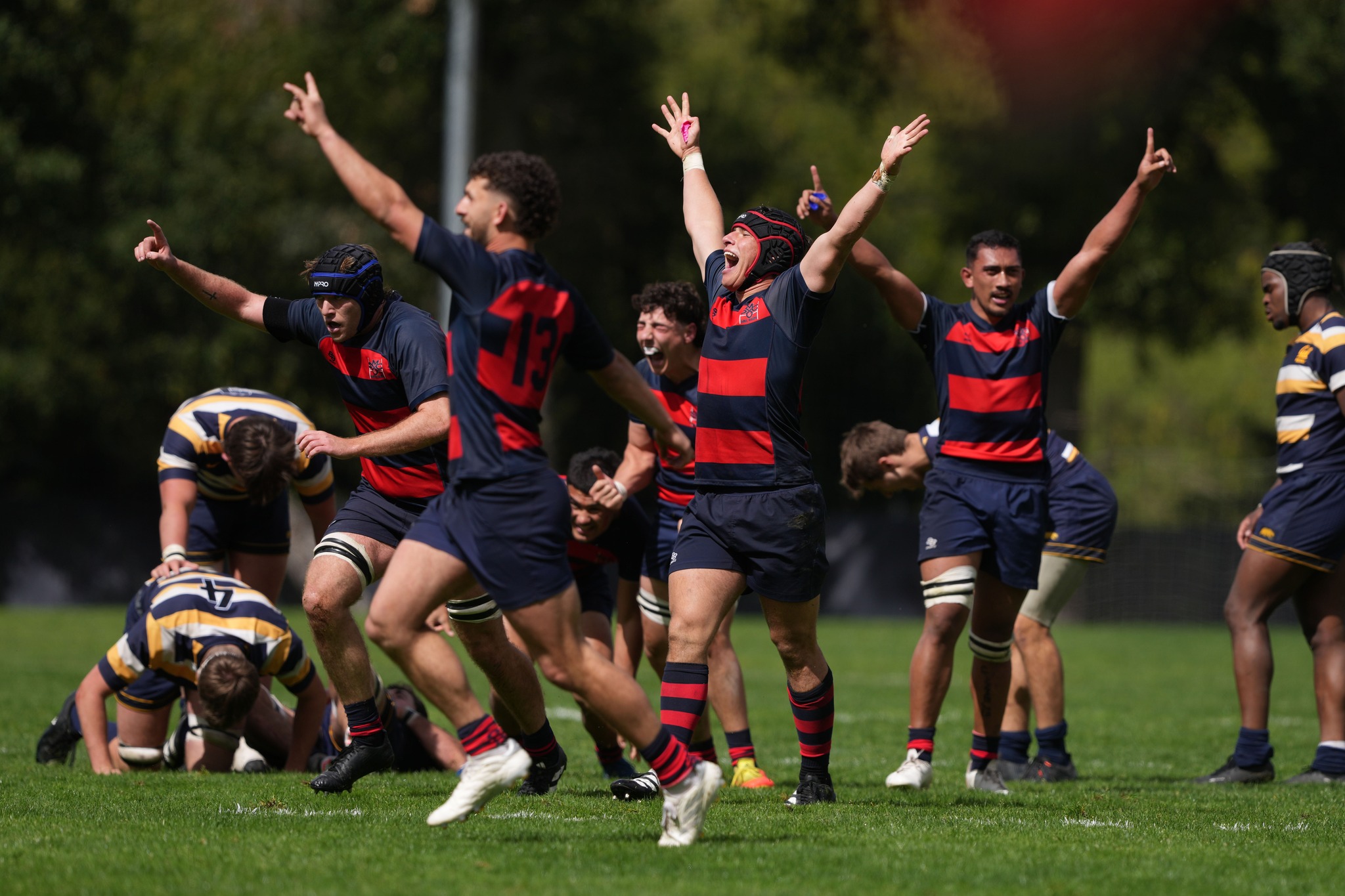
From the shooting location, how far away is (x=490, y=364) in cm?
487

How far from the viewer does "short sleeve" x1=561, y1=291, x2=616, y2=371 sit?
499 cm

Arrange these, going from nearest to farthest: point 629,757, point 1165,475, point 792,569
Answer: point 792,569 → point 629,757 → point 1165,475

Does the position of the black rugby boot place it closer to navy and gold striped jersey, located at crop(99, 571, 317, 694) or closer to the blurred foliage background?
navy and gold striped jersey, located at crop(99, 571, 317, 694)

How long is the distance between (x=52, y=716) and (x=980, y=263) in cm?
663

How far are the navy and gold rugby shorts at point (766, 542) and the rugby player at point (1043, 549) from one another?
1.49 metres

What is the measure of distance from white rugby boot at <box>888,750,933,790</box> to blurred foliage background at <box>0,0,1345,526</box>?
18671 mm

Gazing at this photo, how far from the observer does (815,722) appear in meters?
6.04

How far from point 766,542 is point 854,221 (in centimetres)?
127

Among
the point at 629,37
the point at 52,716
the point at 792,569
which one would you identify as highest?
the point at 629,37

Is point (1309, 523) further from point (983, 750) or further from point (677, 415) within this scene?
point (677, 415)

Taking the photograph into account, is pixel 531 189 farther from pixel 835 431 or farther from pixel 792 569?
pixel 835 431

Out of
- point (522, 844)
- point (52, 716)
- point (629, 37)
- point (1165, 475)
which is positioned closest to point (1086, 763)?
point (522, 844)

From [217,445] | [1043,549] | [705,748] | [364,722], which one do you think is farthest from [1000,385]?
[217,445]

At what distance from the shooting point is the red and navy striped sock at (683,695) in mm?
5414
